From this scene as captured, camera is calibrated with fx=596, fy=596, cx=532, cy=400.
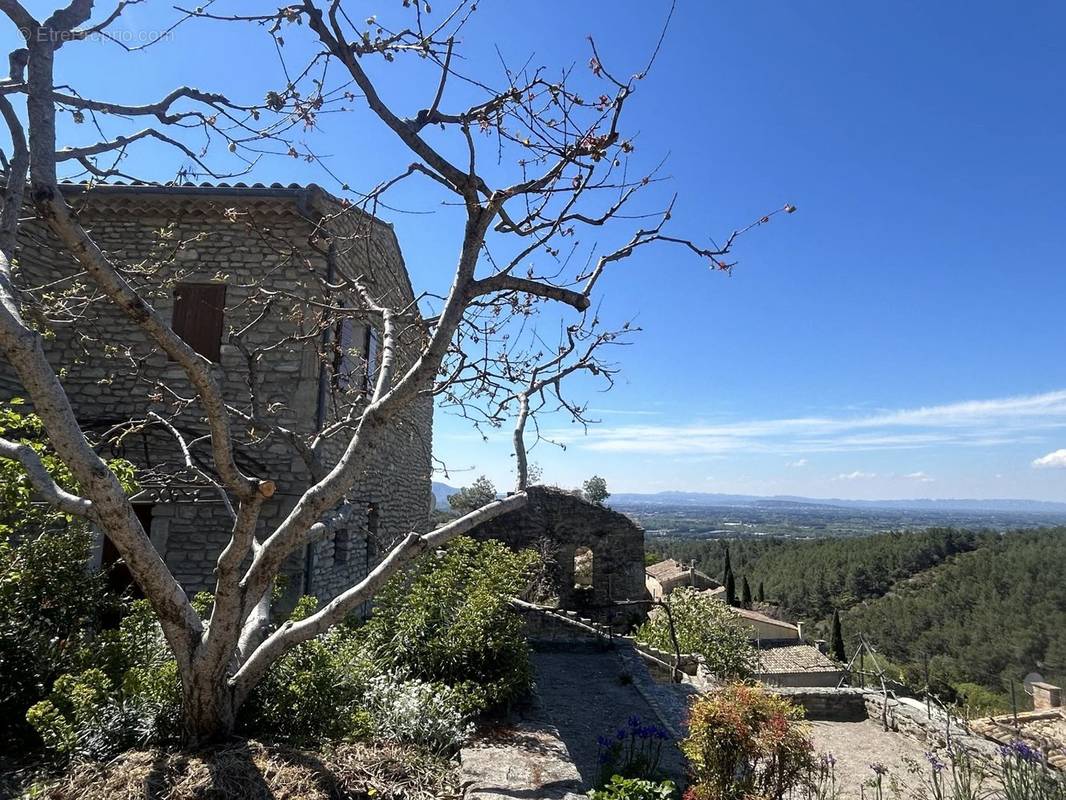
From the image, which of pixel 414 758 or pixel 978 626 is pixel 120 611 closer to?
pixel 414 758

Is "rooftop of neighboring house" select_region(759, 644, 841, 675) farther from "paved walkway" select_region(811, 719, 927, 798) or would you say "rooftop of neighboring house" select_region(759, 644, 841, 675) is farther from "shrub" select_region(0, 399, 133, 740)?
"shrub" select_region(0, 399, 133, 740)

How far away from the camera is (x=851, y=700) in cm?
1207

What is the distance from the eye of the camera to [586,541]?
59.8ft

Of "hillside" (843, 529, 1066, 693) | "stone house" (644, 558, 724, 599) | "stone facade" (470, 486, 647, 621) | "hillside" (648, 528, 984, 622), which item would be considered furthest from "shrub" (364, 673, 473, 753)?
"hillside" (648, 528, 984, 622)

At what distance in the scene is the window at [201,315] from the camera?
7.90m

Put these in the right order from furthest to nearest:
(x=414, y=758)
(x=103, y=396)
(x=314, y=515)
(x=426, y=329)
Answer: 1. (x=103, y=396)
2. (x=426, y=329)
3. (x=414, y=758)
4. (x=314, y=515)

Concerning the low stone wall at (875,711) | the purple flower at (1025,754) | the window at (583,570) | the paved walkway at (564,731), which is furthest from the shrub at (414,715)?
the window at (583,570)

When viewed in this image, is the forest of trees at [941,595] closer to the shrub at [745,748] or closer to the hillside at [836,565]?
the hillside at [836,565]

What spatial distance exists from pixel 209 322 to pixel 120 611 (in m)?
4.20

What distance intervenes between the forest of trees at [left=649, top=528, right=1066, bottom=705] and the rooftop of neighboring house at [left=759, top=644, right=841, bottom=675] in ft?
57.4

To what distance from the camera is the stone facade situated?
17.8 metres

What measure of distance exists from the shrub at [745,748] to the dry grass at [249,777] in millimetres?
2296

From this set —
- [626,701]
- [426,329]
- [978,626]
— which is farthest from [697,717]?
[978,626]

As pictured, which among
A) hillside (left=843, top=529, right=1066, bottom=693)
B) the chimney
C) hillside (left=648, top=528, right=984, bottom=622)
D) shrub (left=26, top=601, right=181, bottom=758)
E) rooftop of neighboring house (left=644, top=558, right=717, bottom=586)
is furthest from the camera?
hillside (left=648, top=528, right=984, bottom=622)
